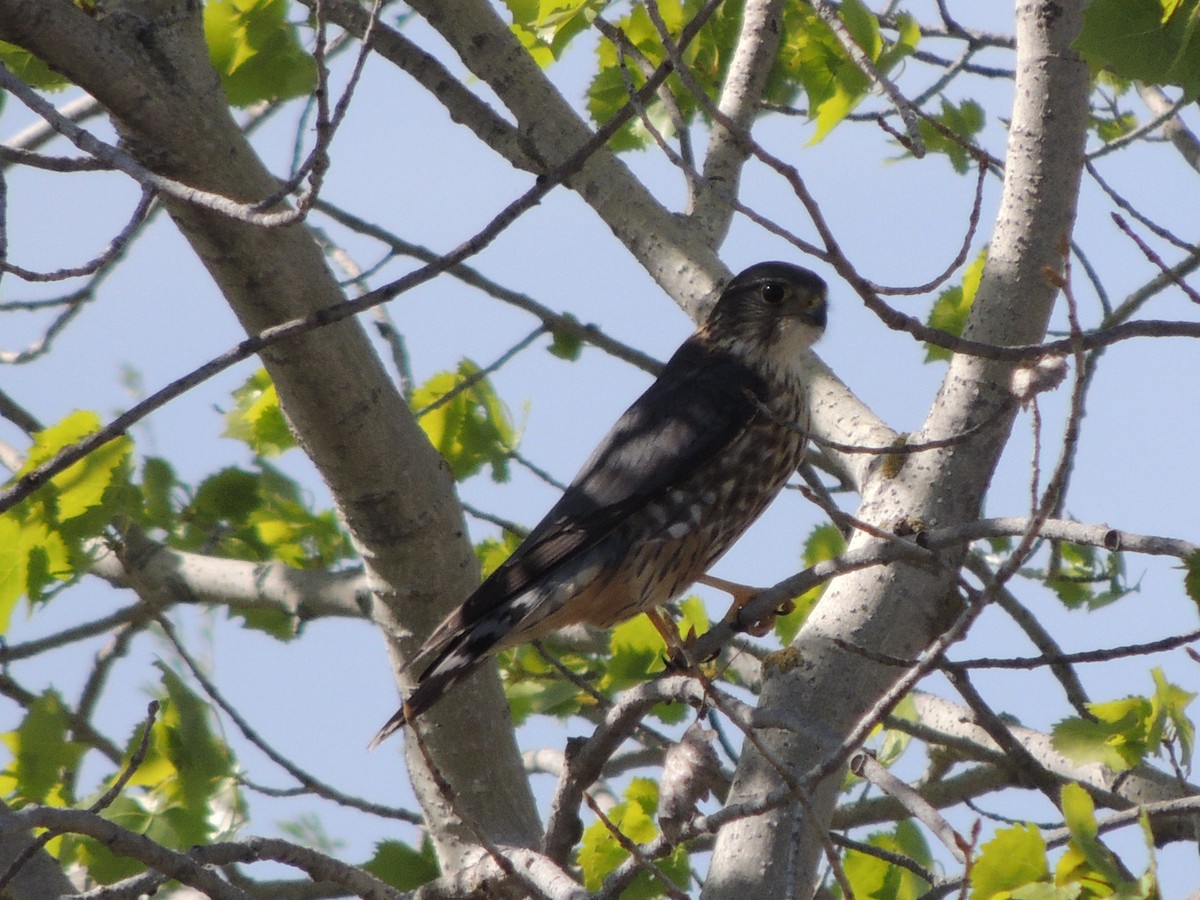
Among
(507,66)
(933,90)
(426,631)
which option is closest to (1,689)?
(426,631)

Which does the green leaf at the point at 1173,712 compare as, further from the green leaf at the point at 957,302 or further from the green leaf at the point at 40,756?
the green leaf at the point at 40,756

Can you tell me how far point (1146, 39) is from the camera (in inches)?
86.6

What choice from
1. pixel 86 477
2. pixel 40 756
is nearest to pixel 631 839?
pixel 40 756

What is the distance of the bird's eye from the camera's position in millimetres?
4790

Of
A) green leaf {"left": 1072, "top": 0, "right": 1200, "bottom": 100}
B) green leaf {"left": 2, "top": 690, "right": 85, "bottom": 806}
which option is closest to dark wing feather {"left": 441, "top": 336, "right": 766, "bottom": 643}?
green leaf {"left": 2, "top": 690, "right": 85, "bottom": 806}

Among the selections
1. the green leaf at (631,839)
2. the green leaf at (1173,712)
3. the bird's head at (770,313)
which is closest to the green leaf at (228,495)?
the bird's head at (770,313)

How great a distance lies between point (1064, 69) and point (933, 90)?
40.2 inches

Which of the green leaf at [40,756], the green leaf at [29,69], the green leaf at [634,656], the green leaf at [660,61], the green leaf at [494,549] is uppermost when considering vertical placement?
the green leaf at [660,61]

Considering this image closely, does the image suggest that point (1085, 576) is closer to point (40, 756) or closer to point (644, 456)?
point (644, 456)

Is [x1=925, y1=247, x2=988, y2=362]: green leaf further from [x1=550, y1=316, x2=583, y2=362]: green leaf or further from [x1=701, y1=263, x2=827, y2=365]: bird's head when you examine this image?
[x1=550, y1=316, x2=583, y2=362]: green leaf

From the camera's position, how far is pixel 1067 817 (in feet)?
5.91

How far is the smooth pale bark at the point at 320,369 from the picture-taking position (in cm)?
284

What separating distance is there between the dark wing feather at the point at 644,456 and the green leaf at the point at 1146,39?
5.48 ft

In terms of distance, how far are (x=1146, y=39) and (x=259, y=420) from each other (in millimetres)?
3001
